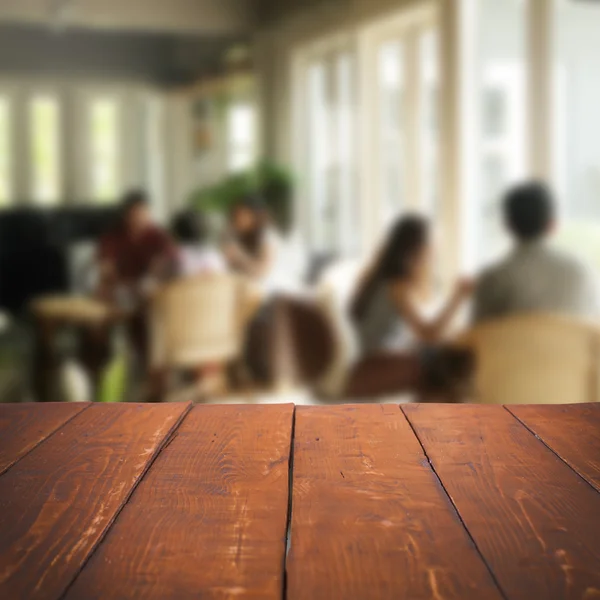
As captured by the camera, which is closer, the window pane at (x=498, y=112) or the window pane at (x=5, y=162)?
the window pane at (x=498, y=112)

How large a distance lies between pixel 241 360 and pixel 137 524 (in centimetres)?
278

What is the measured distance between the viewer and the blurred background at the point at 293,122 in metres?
3.53

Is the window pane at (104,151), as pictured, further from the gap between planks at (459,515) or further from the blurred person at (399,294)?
the gap between planks at (459,515)

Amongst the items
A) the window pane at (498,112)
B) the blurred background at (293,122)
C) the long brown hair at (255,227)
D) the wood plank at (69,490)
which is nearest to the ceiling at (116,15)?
the blurred background at (293,122)

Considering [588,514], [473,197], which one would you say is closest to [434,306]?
[473,197]

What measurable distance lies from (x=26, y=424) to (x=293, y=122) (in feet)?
14.0

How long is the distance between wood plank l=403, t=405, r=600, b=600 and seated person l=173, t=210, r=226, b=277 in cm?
244

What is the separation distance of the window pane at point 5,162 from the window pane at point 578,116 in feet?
9.10

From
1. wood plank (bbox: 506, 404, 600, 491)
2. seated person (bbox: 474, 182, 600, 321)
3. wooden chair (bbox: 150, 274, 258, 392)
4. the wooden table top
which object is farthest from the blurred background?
the wooden table top

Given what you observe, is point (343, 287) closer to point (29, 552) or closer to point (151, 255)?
point (151, 255)

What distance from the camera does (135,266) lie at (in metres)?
3.61

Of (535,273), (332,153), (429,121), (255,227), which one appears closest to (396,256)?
(535,273)

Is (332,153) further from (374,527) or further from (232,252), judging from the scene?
(374,527)

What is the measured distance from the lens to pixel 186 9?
4.93 meters
